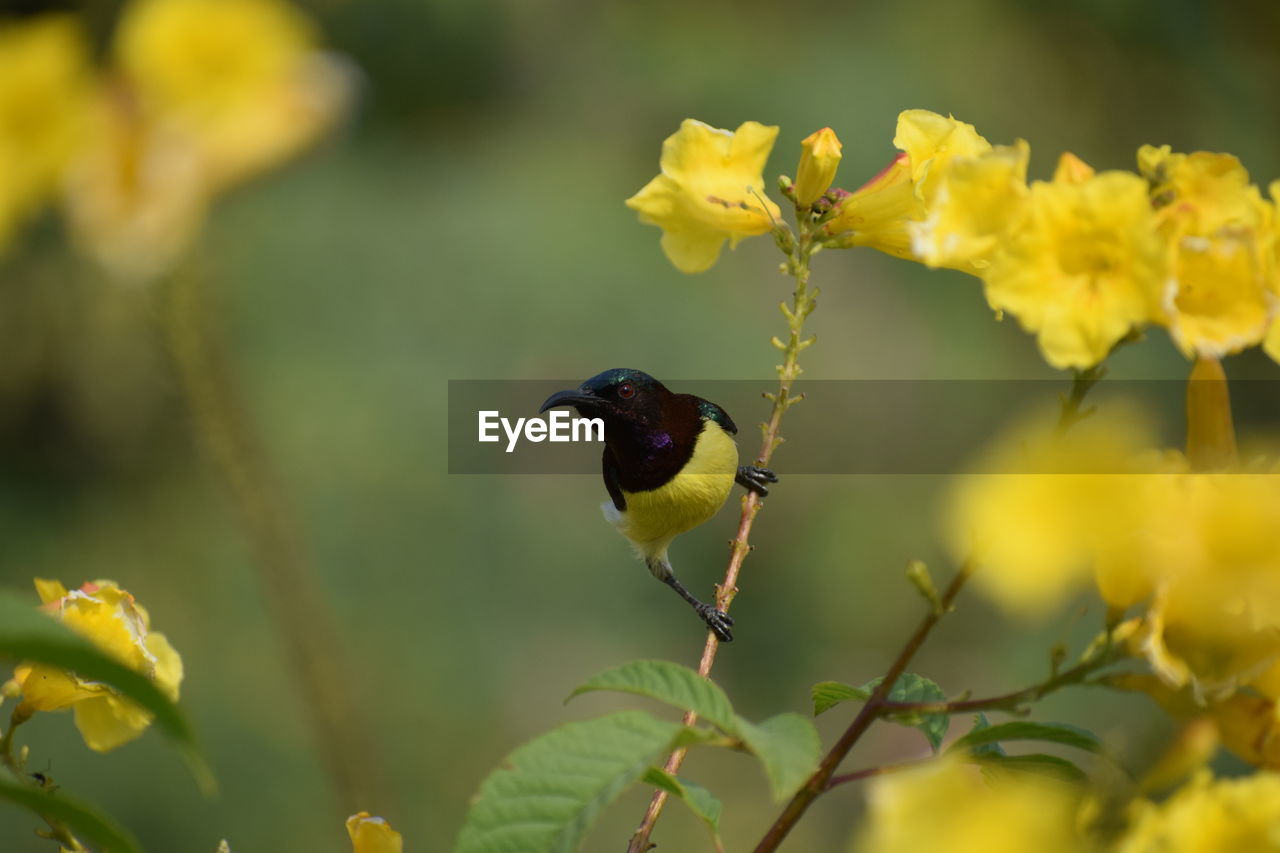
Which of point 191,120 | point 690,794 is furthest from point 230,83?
point 690,794

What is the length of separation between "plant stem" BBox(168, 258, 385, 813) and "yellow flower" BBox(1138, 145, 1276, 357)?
35cm

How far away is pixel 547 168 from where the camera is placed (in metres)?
2.96

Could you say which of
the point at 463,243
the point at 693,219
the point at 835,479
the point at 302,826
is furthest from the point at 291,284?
the point at 693,219

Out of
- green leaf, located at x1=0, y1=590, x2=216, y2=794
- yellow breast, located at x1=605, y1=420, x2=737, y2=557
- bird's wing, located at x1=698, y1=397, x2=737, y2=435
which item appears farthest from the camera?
bird's wing, located at x1=698, y1=397, x2=737, y2=435

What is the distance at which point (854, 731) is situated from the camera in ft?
1.21

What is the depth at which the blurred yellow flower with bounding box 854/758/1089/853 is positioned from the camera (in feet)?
0.94

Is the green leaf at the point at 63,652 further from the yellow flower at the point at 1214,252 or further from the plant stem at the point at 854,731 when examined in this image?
the yellow flower at the point at 1214,252

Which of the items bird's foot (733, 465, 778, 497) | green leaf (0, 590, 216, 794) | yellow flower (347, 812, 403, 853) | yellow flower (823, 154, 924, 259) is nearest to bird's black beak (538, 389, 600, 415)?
bird's foot (733, 465, 778, 497)

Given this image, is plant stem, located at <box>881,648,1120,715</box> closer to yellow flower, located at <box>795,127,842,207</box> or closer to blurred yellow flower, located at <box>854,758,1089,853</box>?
blurred yellow flower, located at <box>854,758,1089,853</box>

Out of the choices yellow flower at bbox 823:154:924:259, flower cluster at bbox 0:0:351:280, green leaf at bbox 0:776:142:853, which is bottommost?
green leaf at bbox 0:776:142:853

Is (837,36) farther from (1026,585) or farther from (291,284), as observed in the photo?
(1026,585)

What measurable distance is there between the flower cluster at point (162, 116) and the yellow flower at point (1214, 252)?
28 cm

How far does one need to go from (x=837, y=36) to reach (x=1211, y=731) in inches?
126

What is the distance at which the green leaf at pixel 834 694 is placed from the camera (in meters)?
0.44
